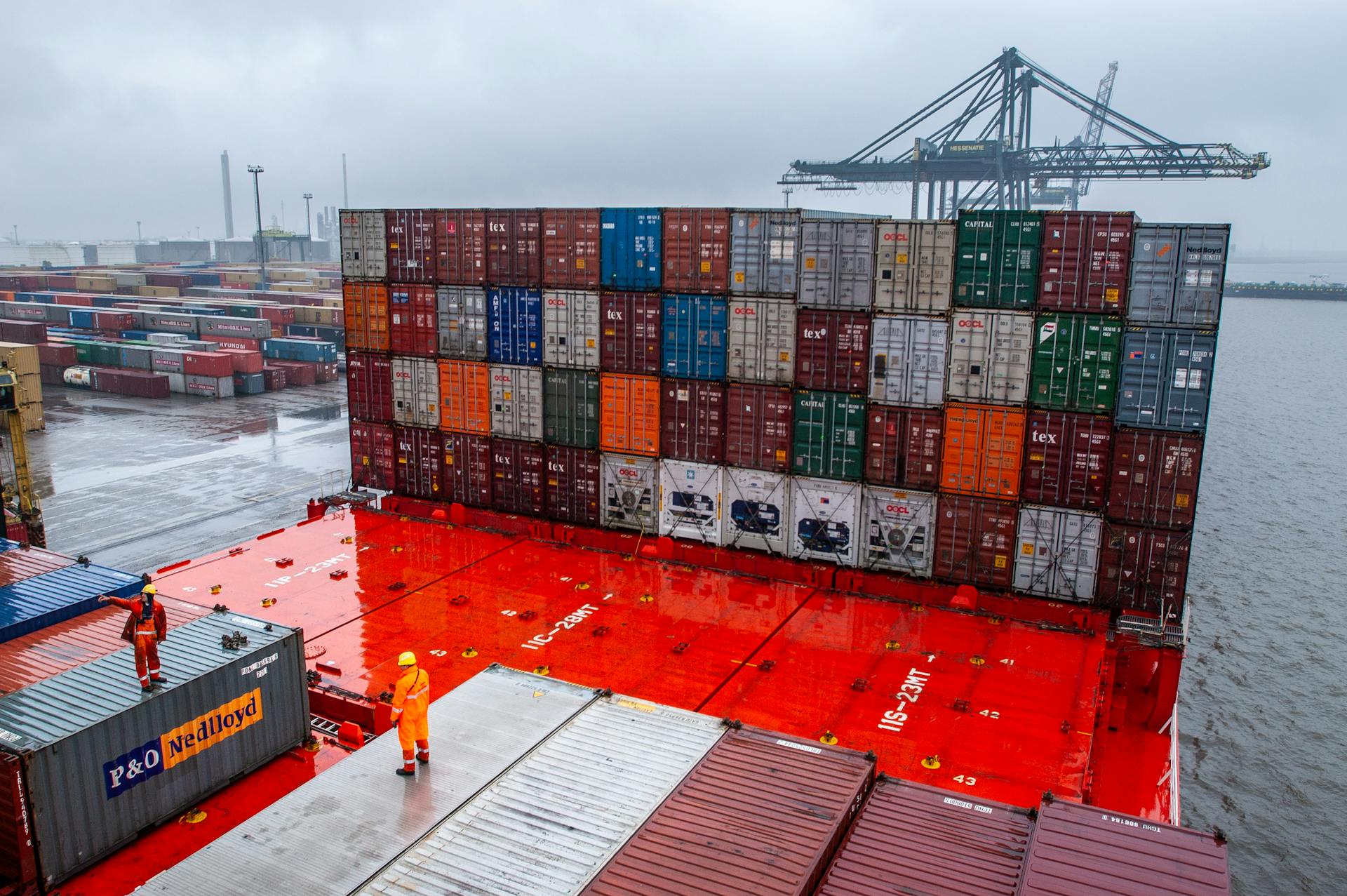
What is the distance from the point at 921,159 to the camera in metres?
77.1

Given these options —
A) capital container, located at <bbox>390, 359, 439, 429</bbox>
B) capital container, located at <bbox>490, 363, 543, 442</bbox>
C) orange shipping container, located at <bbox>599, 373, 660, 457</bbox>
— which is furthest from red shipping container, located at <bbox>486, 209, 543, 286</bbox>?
orange shipping container, located at <bbox>599, 373, 660, 457</bbox>

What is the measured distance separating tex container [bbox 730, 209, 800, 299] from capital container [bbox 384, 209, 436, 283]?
32.9ft

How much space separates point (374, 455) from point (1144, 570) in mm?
22934

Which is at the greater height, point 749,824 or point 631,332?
point 631,332

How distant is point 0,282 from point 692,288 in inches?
5637

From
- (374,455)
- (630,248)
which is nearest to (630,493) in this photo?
(630,248)

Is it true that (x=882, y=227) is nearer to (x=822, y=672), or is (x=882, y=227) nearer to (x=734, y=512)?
(x=734, y=512)

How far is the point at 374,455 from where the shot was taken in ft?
98.8

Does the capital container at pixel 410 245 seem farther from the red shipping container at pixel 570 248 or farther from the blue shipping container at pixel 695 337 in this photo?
the blue shipping container at pixel 695 337

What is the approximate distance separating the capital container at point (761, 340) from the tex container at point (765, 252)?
1.15ft

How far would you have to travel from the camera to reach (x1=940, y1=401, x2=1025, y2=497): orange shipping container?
2186 centimetres

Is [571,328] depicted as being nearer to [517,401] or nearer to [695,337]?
[517,401]

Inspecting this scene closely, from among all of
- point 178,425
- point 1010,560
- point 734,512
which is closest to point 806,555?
point 734,512

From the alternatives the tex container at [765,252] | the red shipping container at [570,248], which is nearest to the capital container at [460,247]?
the red shipping container at [570,248]
